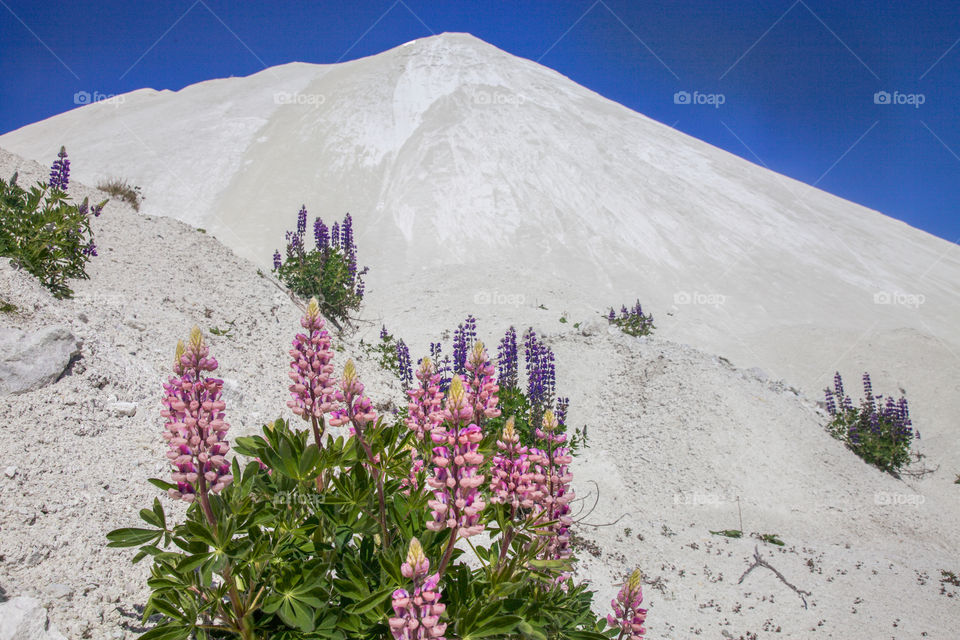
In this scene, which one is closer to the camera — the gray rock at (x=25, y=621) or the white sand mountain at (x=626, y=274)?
the gray rock at (x=25, y=621)

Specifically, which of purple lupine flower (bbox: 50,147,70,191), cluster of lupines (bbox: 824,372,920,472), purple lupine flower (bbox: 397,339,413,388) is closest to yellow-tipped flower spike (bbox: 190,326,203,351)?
purple lupine flower (bbox: 397,339,413,388)

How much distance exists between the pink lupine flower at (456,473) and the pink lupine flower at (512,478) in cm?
40

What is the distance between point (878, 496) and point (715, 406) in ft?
10.2

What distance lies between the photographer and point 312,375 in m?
2.79

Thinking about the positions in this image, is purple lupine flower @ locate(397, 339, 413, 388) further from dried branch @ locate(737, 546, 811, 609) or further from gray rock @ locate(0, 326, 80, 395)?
dried branch @ locate(737, 546, 811, 609)

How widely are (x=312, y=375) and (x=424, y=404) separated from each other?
609 millimetres

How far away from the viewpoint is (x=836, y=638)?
555 centimetres

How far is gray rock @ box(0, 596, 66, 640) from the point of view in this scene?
262 cm

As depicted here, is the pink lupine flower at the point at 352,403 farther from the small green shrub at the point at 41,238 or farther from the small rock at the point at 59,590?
the small green shrub at the point at 41,238

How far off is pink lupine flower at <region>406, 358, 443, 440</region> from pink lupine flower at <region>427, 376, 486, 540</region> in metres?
0.33

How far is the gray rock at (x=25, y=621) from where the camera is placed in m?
2.62

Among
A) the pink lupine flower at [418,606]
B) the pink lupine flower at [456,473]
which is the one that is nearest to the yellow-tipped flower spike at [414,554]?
the pink lupine flower at [418,606]

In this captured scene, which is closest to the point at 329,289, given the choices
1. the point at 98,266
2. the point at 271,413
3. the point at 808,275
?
the point at 98,266

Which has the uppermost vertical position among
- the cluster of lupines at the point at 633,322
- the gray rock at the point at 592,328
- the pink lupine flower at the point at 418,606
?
the cluster of lupines at the point at 633,322
